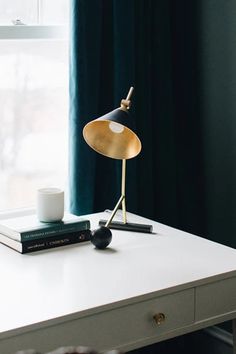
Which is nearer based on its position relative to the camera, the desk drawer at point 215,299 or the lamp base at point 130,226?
the desk drawer at point 215,299

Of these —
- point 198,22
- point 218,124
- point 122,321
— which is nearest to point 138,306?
point 122,321

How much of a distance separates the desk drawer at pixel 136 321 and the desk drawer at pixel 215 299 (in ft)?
0.09

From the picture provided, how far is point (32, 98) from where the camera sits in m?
2.50

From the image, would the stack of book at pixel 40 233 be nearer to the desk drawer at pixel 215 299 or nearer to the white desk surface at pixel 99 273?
the white desk surface at pixel 99 273

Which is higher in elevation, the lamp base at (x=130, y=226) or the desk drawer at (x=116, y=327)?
the lamp base at (x=130, y=226)

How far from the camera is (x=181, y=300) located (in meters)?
1.84

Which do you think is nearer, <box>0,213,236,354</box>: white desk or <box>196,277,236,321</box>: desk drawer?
<box>0,213,236,354</box>: white desk

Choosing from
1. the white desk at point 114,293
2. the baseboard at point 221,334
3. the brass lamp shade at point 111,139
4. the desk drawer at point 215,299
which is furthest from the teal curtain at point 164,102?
the desk drawer at point 215,299

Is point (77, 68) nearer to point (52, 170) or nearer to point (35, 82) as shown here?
point (35, 82)

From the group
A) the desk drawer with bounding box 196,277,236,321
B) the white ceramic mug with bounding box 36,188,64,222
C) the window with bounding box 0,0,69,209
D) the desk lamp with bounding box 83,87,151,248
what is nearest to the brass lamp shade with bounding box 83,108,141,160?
the desk lamp with bounding box 83,87,151,248

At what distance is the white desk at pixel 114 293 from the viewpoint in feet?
5.33

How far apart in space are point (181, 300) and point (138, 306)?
0.14 meters

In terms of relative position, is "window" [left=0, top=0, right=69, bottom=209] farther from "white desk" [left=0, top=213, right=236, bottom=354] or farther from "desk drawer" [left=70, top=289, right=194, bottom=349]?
"desk drawer" [left=70, top=289, right=194, bottom=349]

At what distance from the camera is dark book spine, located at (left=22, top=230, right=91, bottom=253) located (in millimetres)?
2016
